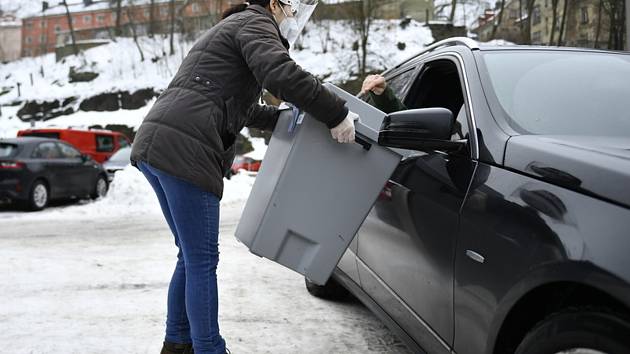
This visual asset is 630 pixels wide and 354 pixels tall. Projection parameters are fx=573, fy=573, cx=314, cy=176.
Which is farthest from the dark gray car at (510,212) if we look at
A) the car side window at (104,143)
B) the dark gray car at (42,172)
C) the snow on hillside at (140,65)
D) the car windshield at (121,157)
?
the snow on hillside at (140,65)

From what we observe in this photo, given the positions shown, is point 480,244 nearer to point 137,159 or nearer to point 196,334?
point 196,334

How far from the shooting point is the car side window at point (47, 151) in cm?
1074

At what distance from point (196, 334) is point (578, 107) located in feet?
5.93

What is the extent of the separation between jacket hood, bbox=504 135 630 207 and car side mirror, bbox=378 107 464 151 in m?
0.27

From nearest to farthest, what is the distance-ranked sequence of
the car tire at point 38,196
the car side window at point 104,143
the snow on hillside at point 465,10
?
the car tire at point 38,196, the car side window at point 104,143, the snow on hillside at point 465,10

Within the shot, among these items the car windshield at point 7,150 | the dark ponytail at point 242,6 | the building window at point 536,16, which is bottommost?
the car windshield at point 7,150

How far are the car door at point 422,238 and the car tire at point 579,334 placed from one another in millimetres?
500

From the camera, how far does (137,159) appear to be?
7.80 ft

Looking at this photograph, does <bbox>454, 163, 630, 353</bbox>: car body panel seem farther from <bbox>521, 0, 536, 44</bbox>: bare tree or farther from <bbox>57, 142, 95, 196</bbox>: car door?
<bbox>521, 0, 536, 44</bbox>: bare tree

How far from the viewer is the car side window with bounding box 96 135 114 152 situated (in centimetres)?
1779

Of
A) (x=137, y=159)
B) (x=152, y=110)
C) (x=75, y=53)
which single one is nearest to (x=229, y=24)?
(x=152, y=110)

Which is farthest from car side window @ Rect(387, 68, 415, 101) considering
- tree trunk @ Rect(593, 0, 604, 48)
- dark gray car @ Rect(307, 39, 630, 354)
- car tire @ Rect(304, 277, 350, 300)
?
tree trunk @ Rect(593, 0, 604, 48)

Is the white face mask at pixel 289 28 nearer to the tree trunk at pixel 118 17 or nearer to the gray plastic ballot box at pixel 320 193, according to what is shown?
the gray plastic ballot box at pixel 320 193

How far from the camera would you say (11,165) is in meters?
10.1
